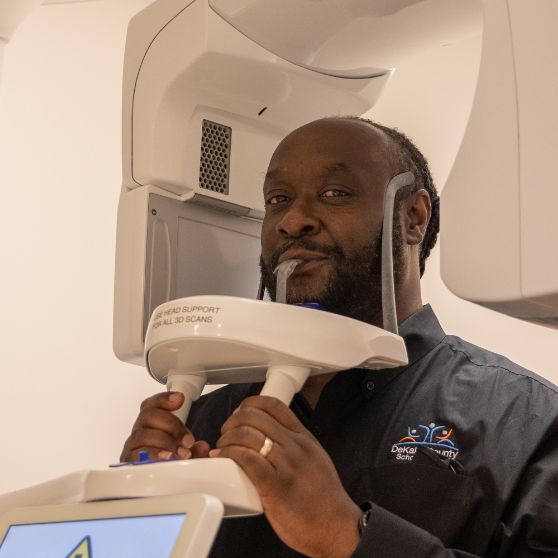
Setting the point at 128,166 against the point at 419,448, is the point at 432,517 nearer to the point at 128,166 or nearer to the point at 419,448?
the point at 419,448

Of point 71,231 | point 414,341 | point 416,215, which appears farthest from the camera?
point 71,231

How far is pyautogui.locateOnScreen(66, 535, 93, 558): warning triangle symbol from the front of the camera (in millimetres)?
878

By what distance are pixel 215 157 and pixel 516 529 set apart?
693 mm

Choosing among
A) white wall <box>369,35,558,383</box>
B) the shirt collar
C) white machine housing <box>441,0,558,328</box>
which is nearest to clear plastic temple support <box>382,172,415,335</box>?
the shirt collar

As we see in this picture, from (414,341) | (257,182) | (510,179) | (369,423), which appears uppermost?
(257,182)

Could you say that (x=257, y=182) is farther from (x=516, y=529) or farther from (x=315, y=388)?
(x=516, y=529)

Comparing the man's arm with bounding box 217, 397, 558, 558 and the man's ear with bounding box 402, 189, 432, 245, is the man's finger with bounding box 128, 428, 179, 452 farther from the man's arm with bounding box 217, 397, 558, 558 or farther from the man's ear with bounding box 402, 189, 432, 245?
the man's ear with bounding box 402, 189, 432, 245

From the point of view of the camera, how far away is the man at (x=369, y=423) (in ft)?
3.44

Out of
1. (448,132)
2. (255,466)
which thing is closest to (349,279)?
(255,466)

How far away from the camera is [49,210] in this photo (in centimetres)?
239

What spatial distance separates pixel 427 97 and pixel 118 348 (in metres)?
1.15

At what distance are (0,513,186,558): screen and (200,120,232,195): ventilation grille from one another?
26.9 inches

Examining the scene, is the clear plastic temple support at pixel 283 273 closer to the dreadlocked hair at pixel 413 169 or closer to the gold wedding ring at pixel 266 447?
the dreadlocked hair at pixel 413 169

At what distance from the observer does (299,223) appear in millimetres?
1409
